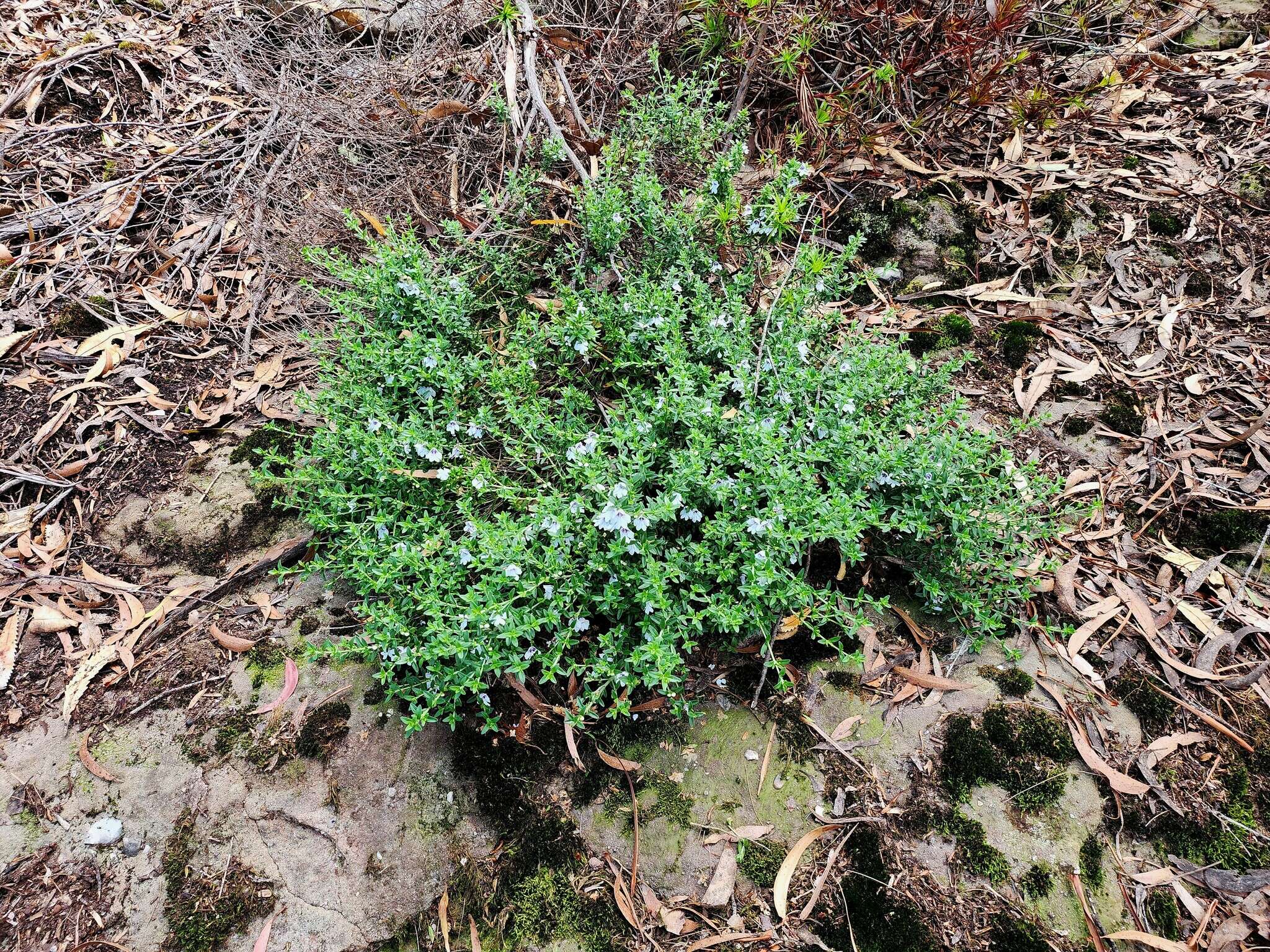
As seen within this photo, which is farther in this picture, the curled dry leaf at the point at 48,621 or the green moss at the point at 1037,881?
the curled dry leaf at the point at 48,621

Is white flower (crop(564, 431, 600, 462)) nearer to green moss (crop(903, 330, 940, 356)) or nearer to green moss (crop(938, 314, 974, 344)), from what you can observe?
green moss (crop(903, 330, 940, 356))

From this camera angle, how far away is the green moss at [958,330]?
11.9 ft

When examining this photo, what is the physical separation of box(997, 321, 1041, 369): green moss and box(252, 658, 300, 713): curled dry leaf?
11.9ft

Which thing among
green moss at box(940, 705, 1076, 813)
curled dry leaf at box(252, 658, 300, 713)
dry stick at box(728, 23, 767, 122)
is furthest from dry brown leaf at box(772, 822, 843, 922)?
dry stick at box(728, 23, 767, 122)

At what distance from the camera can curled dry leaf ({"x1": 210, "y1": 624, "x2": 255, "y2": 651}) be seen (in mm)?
2920

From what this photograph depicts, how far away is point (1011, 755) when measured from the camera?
96.2 inches

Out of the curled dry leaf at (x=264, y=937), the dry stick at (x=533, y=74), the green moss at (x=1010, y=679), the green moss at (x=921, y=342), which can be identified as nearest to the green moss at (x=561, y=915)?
the curled dry leaf at (x=264, y=937)

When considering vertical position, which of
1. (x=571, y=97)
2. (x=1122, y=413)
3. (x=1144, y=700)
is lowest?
(x=1144, y=700)

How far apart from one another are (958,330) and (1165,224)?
Result: 1414 millimetres

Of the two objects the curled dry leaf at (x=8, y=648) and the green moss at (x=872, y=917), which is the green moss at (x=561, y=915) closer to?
the green moss at (x=872, y=917)

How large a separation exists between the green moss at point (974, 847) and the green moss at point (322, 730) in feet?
7.10

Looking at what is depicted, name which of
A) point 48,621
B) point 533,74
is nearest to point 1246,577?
point 533,74

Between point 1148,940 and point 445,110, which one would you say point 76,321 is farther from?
point 1148,940

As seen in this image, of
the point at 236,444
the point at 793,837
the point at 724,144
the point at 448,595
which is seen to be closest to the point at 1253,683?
the point at 793,837
